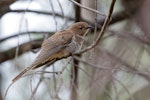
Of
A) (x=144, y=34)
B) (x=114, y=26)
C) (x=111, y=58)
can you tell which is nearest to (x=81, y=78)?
(x=111, y=58)

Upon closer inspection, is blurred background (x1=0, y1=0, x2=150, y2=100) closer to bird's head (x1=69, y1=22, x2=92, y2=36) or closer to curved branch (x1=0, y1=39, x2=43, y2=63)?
curved branch (x1=0, y1=39, x2=43, y2=63)

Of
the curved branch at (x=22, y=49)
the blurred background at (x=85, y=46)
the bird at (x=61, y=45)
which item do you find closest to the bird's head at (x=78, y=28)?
the bird at (x=61, y=45)

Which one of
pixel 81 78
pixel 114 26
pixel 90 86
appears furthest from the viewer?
pixel 114 26

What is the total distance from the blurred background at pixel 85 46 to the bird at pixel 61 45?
172 millimetres

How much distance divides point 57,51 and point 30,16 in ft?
3.87

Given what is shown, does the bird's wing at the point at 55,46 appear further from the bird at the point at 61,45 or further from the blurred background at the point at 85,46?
the blurred background at the point at 85,46

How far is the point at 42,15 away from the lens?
4.48 metres

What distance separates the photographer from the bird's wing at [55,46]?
3.36m

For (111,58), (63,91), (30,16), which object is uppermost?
(30,16)

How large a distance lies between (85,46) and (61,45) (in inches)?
18.0

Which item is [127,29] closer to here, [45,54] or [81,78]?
[81,78]

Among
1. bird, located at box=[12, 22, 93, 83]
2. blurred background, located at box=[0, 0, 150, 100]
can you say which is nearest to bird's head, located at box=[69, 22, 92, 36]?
bird, located at box=[12, 22, 93, 83]

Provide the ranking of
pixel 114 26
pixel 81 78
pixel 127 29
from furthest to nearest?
pixel 114 26, pixel 127 29, pixel 81 78

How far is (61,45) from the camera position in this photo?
11.6 feet
